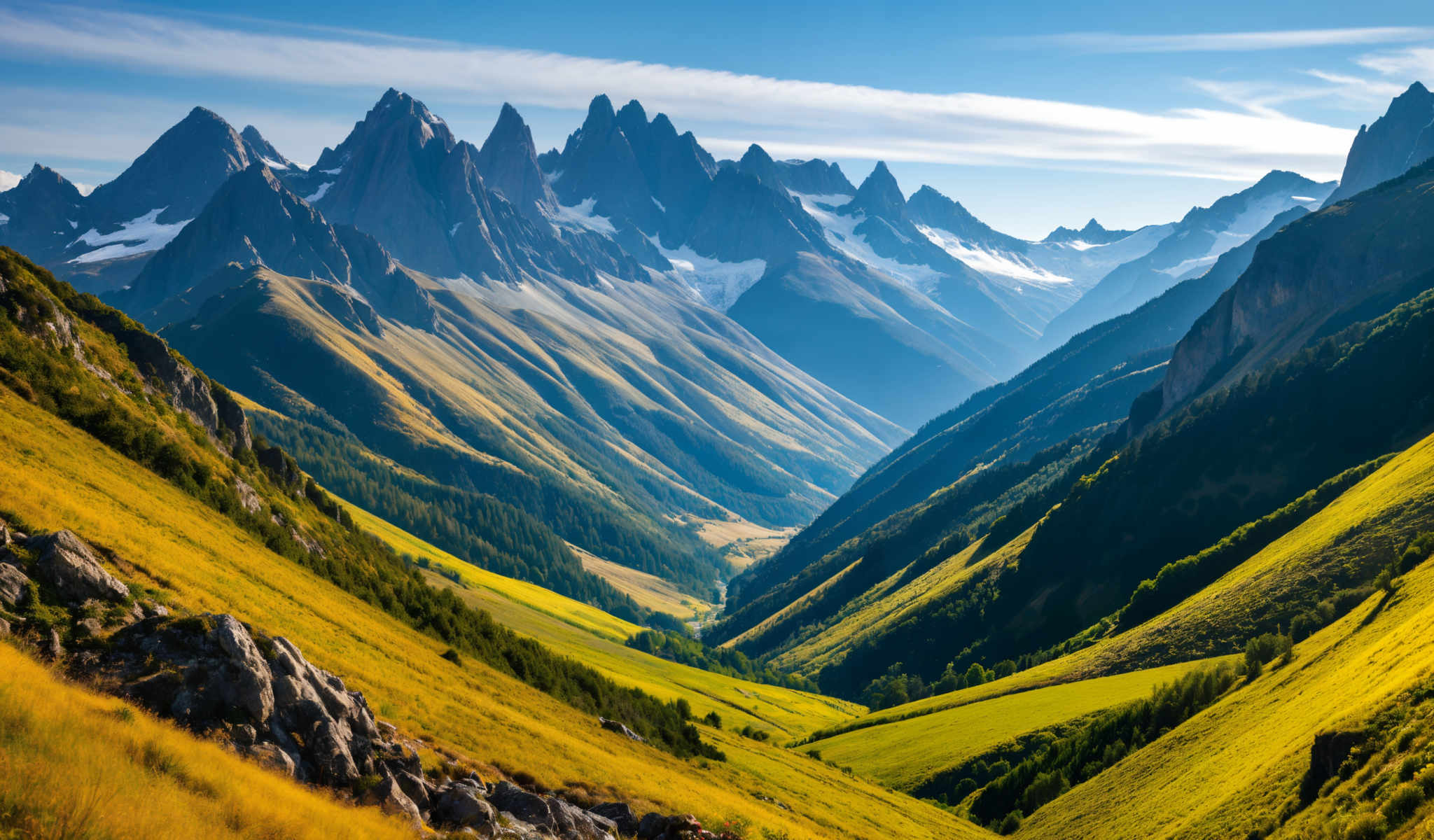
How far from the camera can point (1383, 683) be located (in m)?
52.1

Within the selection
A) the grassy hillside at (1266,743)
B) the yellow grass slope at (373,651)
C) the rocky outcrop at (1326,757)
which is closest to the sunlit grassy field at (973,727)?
the grassy hillside at (1266,743)

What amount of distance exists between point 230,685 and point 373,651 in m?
23.7

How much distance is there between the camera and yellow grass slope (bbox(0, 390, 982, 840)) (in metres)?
36.2

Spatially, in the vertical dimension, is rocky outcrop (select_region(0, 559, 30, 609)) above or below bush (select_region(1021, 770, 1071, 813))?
above

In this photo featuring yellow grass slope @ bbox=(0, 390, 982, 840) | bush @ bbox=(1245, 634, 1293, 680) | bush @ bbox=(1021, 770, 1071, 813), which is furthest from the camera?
bush @ bbox=(1021, 770, 1071, 813)

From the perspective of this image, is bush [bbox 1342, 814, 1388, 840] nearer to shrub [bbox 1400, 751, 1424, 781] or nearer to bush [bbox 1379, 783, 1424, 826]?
bush [bbox 1379, 783, 1424, 826]

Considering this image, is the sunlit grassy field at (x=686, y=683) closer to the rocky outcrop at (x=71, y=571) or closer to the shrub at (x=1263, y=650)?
the shrub at (x=1263, y=650)

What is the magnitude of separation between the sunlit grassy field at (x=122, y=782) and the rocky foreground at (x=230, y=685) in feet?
6.97

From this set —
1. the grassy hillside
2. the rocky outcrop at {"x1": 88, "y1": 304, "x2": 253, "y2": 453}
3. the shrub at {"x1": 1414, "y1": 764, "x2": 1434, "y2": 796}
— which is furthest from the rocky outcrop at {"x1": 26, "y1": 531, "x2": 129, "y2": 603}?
the rocky outcrop at {"x1": 88, "y1": 304, "x2": 253, "y2": 453}

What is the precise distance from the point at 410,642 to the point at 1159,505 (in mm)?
168876

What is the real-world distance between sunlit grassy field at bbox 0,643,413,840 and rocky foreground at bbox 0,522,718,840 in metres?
2.13

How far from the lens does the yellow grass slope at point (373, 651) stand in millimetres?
36156

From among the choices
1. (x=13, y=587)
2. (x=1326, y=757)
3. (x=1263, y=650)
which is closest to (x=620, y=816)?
(x=13, y=587)

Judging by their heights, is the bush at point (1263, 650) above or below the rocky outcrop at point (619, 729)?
above
